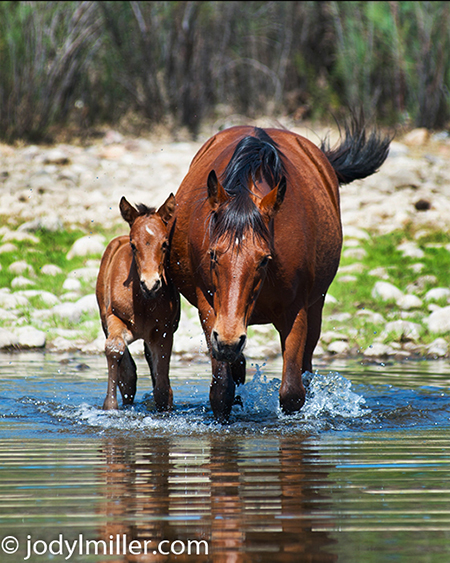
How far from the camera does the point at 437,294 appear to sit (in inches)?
400

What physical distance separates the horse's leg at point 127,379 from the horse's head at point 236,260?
178 cm

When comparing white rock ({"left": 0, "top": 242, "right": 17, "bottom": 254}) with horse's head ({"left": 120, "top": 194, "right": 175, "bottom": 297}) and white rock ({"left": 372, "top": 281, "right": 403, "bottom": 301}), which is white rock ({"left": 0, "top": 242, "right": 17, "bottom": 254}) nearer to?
white rock ({"left": 372, "top": 281, "right": 403, "bottom": 301})

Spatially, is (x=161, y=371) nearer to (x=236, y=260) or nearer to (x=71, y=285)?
(x=236, y=260)

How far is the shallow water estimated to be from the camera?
3029 mm

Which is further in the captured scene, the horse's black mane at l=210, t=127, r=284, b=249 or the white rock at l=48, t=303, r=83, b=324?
the white rock at l=48, t=303, r=83, b=324

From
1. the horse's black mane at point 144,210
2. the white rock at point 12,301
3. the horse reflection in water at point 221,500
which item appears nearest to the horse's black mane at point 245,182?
the horse's black mane at point 144,210

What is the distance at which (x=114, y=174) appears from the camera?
14844mm

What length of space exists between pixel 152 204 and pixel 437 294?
4742 millimetres

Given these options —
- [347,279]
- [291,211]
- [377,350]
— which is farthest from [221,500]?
[347,279]

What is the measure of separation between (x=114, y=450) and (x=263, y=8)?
55.7ft

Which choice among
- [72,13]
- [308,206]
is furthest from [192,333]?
[72,13]

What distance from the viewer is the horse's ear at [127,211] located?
604 cm

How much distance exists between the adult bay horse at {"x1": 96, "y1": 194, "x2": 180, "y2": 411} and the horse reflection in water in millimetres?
1206

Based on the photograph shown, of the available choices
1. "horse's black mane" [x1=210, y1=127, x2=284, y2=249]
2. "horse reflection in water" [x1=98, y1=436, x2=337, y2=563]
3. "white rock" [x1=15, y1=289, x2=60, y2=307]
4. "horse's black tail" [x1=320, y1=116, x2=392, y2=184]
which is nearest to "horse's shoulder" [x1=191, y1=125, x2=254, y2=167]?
"horse's black mane" [x1=210, y1=127, x2=284, y2=249]
